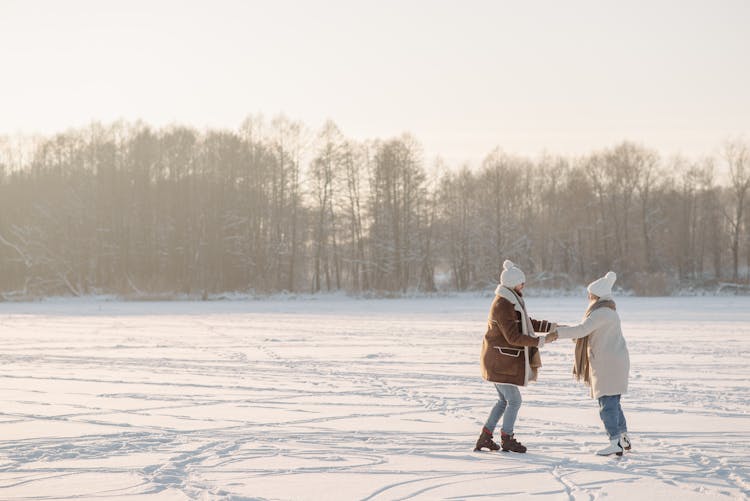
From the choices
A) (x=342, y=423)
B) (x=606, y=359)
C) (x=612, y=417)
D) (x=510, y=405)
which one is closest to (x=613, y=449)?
(x=612, y=417)

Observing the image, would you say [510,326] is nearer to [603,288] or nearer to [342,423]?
[603,288]

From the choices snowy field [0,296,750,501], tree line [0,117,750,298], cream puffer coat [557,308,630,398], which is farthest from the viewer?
tree line [0,117,750,298]

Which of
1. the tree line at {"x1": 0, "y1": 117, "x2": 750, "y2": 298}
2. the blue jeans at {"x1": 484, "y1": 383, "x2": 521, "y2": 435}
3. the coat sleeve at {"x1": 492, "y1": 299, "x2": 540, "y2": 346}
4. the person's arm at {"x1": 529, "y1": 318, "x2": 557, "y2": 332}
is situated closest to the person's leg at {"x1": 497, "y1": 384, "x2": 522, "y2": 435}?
the blue jeans at {"x1": 484, "y1": 383, "x2": 521, "y2": 435}

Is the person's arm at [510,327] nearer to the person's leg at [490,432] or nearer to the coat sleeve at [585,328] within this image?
the coat sleeve at [585,328]

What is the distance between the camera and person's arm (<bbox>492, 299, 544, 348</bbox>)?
6199 mm

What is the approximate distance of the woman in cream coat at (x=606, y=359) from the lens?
20.6ft

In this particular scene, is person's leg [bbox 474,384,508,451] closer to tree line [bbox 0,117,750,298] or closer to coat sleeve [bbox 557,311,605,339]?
coat sleeve [bbox 557,311,605,339]

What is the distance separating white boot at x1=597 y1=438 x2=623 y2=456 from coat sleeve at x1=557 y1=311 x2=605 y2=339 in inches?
33.6

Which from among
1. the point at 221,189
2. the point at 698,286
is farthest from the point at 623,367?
the point at 221,189

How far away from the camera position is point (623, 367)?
6348 mm

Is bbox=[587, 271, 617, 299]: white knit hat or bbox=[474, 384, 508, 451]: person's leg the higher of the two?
bbox=[587, 271, 617, 299]: white knit hat

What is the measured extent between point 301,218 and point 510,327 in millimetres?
41575

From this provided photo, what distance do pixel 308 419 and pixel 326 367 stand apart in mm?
4142

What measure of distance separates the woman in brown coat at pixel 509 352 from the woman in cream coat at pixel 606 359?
32 centimetres
